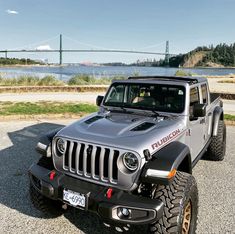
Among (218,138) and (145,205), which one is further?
(218,138)

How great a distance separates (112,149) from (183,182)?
79 centimetres

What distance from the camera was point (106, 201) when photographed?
267 cm

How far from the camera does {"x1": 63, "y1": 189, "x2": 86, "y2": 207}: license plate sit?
2.80 metres

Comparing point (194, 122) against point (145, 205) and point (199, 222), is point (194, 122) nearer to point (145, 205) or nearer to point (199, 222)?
A: point (199, 222)

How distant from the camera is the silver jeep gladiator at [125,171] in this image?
2.66 m

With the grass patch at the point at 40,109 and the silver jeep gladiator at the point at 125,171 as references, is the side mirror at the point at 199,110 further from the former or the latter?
the grass patch at the point at 40,109

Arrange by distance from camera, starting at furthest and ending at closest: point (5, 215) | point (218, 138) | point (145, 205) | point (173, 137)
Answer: point (218, 138) → point (5, 215) → point (173, 137) → point (145, 205)

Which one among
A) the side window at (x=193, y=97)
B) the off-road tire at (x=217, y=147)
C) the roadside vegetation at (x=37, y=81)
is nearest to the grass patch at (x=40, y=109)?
the off-road tire at (x=217, y=147)

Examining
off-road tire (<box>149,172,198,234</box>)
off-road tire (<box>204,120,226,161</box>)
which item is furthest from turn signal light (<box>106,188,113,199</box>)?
off-road tire (<box>204,120,226,161</box>)

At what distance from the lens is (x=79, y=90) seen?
56.4 ft

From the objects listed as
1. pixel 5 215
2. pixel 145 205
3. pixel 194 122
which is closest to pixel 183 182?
pixel 145 205

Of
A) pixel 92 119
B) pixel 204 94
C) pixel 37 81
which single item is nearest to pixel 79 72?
pixel 37 81

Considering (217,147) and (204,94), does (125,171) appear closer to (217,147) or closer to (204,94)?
(204,94)

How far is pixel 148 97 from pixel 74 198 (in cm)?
199
